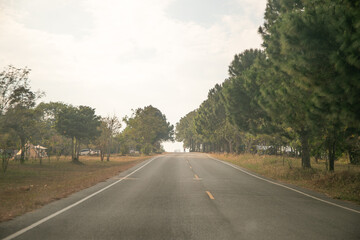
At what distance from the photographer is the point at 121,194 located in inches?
413

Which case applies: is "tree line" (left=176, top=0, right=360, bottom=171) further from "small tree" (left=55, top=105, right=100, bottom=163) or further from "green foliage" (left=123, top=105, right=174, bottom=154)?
"green foliage" (left=123, top=105, right=174, bottom=154)

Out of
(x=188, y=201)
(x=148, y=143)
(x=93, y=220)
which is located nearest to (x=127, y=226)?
(x=93, y=220)

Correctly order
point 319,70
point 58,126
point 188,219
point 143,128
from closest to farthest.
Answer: point 188,219, point 319,70, point 58,126, point 143,128

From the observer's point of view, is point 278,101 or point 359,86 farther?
point 278,101

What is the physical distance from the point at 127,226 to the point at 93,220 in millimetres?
1039

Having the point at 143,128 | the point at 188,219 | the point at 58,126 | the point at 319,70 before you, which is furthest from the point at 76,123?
the point at 188,219

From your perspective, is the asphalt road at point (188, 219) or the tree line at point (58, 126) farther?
the tree line at point (58, 126)

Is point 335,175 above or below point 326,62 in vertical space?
below

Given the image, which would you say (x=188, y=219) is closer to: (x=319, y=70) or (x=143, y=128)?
(x=319, y=70)

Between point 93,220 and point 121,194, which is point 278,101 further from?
point 93,220

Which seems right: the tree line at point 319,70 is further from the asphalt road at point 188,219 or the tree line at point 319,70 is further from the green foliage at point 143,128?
the green foliage at point 143,128

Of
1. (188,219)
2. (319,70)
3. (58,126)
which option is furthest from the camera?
(58,126)

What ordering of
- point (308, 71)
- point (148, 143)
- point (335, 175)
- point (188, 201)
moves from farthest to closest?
1. point (148, 143)
2. point (335, 175)
3. point (308, 71)
4. point (188, 201)

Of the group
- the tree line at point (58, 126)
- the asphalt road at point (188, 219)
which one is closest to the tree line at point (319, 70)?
the asphalt road at point (188, 219)
